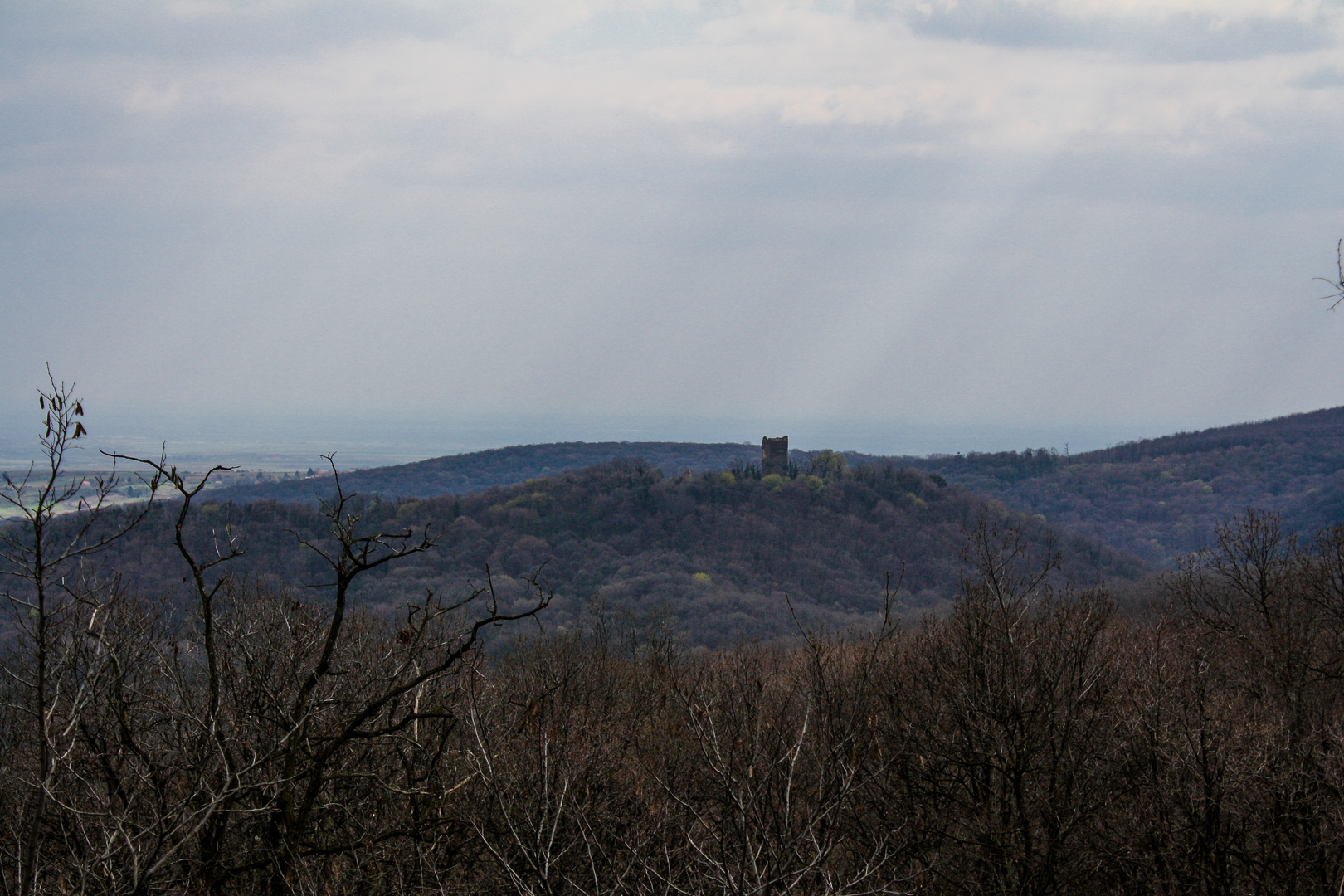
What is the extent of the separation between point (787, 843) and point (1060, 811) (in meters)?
13.6

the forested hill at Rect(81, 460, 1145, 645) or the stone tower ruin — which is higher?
the stone tower ruin

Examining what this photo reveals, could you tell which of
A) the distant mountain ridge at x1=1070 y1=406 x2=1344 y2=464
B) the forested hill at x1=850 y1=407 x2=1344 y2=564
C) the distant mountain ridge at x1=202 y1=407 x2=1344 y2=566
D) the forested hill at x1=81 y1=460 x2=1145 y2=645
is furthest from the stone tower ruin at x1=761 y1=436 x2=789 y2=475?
the distant mountain ridge at x1=1070 y1=406 x2=1344 y2=464

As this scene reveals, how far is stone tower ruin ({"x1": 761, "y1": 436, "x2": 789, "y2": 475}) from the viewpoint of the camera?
157m

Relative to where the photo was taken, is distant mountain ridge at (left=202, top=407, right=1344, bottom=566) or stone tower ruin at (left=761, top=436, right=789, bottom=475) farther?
stone tower ruin at (left=761, top=436, right=789, bottom=475)

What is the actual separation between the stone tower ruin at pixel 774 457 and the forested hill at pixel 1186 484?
152 feet

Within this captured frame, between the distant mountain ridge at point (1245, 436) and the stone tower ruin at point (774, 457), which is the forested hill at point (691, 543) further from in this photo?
the distant mountain ridge at point (1245, 436)

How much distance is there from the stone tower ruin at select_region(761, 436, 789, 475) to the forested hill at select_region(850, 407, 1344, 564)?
152 ft

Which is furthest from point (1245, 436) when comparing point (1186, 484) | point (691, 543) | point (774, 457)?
point (691, 543)

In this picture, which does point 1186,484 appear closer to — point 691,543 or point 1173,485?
point 1173,485

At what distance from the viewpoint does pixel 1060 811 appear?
66.6 ft

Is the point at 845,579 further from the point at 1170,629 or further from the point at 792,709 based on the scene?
the point at 792,709

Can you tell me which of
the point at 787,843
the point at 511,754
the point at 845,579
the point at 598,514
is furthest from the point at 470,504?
the point at 787,843

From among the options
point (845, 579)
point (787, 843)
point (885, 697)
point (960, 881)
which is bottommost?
point (845, 579)

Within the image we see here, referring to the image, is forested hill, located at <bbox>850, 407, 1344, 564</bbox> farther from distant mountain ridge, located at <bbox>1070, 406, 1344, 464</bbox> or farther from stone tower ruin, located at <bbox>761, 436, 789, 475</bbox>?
stone tower ruin, located at <bbox>761, 436, 789, 475</bbox>
